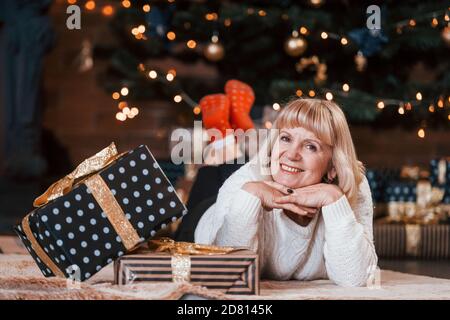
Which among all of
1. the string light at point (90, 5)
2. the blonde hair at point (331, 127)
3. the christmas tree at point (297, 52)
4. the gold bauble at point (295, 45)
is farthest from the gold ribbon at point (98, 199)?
the string light at point (90, 5)

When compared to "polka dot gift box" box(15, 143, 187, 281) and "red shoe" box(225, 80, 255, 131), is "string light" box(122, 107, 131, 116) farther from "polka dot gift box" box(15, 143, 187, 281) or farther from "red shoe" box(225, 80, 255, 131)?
"polka dot gift box" box(15, 143, 187, 281)

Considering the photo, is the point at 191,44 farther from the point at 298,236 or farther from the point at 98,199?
the point at 98,199

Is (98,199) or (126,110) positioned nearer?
(98,199)

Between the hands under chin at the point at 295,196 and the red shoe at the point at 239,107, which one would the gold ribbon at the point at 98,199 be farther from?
the red shoe at the point at 239,107

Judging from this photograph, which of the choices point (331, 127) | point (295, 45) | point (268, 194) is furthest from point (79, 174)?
point (295, 45)

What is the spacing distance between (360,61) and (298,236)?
1670 millimetres

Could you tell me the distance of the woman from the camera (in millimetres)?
1476

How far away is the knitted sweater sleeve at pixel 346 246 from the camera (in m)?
1.47

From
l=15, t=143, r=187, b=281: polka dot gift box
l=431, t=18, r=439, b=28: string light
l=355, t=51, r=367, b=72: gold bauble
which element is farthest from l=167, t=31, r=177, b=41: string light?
l=15, t=143, r=187, b=281: polka dot gift box

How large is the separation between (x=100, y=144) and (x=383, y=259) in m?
1.56

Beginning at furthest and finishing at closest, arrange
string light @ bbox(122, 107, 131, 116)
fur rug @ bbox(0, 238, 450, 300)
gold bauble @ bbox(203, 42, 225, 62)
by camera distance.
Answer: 1. string light @ bbox(122, 107, 131, 116)
2. gold bauble @ bbox(203, 42, 225, 62)
3. fur rug @ bbox(0, 238, 450, 300)

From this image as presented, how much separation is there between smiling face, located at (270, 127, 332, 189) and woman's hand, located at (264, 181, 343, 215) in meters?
0.03

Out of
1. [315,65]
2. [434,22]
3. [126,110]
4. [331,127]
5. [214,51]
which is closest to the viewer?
[331,127]

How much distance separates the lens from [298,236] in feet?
5.08
